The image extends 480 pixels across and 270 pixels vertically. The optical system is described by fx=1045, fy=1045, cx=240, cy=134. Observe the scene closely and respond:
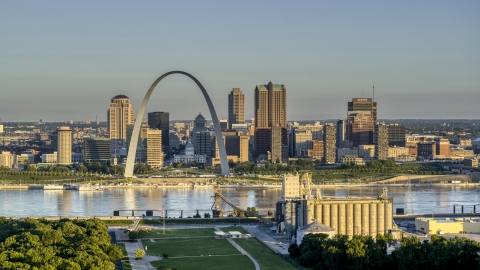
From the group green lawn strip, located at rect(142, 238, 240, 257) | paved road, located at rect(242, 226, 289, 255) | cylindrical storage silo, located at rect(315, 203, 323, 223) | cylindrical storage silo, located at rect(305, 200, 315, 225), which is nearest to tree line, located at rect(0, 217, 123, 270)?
green lawn strip, located at rect(142, 238, 240, 257)

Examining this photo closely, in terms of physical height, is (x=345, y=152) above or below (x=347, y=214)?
above

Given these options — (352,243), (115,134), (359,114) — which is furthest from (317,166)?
(352,243)

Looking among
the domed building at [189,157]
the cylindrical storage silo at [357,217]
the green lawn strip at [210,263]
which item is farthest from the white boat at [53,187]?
the green lawn strip at [210,263]

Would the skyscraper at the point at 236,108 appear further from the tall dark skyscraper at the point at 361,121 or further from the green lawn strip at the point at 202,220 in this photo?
the green lawn strip at the point at 202,220

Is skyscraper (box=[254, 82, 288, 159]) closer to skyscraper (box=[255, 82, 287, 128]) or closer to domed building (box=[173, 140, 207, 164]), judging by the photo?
skyscraper (box=[255, 82, 287, 128])

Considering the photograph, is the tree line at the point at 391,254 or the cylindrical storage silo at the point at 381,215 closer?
the tree line at the point at 391,254

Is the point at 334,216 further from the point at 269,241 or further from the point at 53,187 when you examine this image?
the point at 53,187

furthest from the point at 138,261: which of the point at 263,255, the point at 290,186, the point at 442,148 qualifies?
the point at 442,148
